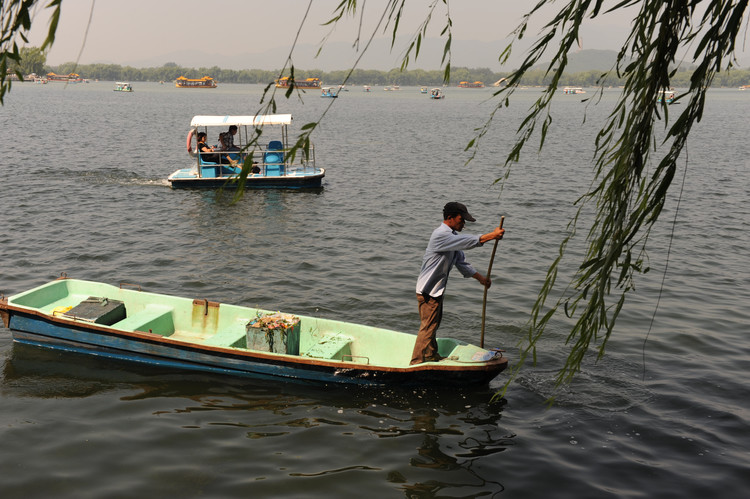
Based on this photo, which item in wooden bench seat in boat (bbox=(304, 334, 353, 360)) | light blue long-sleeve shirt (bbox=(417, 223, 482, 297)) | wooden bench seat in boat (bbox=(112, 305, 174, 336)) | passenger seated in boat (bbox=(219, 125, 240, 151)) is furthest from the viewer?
passenger seated in boat (bbox=(219, 125, 240, 151))

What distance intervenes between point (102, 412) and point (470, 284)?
904 centimetres

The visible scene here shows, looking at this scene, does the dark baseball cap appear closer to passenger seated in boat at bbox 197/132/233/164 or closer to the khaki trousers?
the khaki trousers

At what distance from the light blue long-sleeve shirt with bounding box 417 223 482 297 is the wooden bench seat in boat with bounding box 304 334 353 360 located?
1976 mm

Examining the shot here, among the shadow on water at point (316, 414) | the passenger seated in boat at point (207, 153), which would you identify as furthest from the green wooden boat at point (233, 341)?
the passenger seated in boat at point (207, 153)

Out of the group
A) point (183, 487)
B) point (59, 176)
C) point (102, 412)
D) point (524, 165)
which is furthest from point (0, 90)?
point (524, 165)

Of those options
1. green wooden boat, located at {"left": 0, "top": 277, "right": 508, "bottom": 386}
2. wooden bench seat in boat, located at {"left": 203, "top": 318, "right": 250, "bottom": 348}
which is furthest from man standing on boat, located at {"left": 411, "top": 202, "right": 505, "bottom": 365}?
wooden bench seat in boat, located at {"left": 203, "top": 318, "right": 250, "bottom": 348}

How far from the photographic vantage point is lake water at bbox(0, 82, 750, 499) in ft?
27.2

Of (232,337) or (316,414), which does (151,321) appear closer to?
(232,337)

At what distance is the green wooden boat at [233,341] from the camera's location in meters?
9.77

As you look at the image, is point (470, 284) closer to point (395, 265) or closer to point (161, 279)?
point (395, 265)

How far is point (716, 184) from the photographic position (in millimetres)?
29281

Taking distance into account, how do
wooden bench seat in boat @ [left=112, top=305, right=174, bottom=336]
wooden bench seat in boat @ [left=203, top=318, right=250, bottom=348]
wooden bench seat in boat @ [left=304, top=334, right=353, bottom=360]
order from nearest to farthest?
wooden bench seat in boat @ [left=304, top=334, right=353, bottom=360] < wooden bench seat in boat @ [left=203, top=318, right=250, bottom=348] < wooden bench seat in boat @ [left=112, top=305, right=174, bottom=336]

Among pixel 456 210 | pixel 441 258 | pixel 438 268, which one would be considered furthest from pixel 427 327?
pixel 456 210

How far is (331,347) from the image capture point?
10633mm
